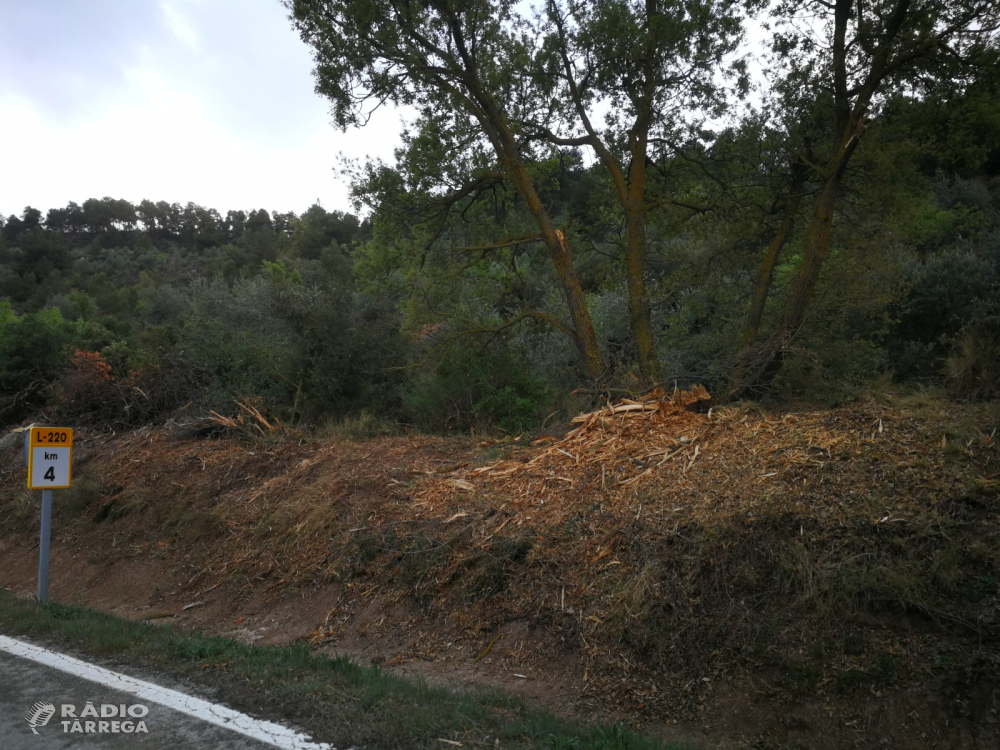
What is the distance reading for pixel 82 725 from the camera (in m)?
4.70

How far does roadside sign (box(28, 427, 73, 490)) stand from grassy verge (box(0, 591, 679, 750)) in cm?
159

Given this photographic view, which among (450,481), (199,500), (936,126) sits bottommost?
(199,500)

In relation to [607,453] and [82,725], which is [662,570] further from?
[82,725]

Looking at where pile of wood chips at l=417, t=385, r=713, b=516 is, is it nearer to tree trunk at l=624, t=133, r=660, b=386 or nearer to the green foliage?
tree trunk at l=624, t=133, r=660, b=386

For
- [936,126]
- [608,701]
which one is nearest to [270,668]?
[608,701]

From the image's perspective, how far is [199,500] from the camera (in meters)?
10.5

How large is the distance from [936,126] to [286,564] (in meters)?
10.2

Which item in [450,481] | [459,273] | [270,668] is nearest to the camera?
[270,668]

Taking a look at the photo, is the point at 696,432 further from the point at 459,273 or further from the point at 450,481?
the point at 459,273

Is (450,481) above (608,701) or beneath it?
above

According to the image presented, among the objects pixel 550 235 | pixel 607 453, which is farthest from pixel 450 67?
pixel 607 453

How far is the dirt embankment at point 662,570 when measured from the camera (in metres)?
5.05

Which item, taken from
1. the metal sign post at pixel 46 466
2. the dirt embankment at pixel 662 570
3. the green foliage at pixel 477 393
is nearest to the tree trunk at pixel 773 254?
the dirt embankment at pixel 662 570

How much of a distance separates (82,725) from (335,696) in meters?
1.49
